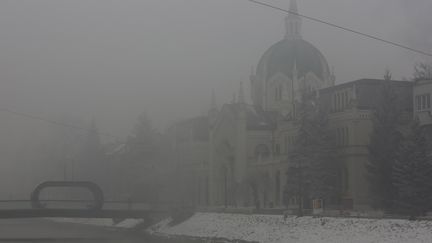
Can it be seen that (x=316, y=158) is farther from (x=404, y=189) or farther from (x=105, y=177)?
(x=105, y=177)

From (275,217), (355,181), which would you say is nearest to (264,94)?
(355,181)

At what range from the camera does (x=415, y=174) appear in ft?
193

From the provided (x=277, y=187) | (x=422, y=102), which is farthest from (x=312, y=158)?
(x=277, y=187)

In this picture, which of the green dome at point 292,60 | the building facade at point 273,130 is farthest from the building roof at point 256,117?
the green dome at point 292,60

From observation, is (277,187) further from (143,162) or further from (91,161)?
(91,161)

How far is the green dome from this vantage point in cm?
11469

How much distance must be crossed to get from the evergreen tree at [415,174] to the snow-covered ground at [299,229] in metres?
9.33

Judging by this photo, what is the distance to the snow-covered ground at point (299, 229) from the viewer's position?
41850mm

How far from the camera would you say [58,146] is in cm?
11731

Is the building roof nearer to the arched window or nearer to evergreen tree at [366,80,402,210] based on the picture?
the arched window

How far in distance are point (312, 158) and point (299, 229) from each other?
22.8 metres

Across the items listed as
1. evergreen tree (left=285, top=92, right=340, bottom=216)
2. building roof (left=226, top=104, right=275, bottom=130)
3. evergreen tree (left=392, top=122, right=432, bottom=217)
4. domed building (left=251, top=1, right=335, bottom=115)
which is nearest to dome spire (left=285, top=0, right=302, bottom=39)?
domed building (left=251, top=1, right=335, bottom=115)

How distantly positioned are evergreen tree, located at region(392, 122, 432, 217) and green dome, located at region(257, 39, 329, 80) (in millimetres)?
54834

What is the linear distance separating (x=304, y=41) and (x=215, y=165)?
23.9 metres
